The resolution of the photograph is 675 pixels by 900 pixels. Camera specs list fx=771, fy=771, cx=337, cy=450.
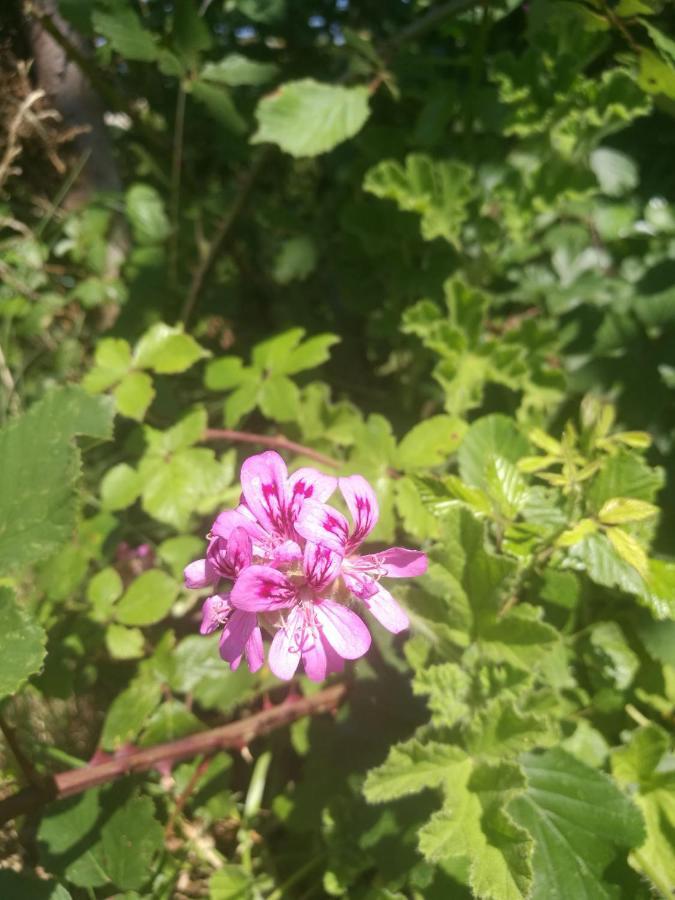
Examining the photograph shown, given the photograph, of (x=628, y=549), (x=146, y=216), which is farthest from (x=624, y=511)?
(x=146, y=216)

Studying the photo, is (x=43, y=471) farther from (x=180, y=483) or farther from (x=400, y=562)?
(x=400, y=562)

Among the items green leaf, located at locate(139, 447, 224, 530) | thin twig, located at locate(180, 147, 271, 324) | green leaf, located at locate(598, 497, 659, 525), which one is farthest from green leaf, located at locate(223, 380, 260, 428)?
green leaf, located at locate(598, 497, 659, 525)

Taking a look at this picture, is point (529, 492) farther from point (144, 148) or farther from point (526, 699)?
point (144, 148)

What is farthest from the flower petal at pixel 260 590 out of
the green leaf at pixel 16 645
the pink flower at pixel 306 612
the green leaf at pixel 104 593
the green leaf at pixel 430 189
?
the green leaf at pixel 430 189

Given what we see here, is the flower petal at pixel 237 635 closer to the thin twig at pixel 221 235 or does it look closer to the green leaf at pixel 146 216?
the thin twig at pixel 221 235

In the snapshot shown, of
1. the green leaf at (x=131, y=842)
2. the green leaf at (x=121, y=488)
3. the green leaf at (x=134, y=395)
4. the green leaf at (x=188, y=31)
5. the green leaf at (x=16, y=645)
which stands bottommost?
the green leaf at (x=131, y=842)

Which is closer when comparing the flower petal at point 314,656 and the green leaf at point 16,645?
Answer: the flower petal at point 314,656
